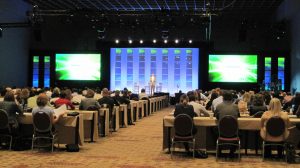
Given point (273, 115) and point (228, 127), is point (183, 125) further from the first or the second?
point (273, 115)

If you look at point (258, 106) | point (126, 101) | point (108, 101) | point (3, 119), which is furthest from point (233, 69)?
point (3, 119)

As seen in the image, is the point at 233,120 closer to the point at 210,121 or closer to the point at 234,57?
the point at 210,121

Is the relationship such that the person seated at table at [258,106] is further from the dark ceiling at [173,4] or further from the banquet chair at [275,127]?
the dark ceiling at [173,4]

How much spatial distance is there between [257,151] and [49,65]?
82.5 feet

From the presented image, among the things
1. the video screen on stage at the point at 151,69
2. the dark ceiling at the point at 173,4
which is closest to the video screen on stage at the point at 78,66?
the video screen on stage at the point at 151,69

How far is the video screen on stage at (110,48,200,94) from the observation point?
106 feet

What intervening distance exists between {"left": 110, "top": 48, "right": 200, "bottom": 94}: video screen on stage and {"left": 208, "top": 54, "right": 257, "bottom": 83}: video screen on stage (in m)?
1.73

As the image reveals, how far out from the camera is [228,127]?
875 centimetres

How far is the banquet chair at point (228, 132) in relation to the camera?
871 cm

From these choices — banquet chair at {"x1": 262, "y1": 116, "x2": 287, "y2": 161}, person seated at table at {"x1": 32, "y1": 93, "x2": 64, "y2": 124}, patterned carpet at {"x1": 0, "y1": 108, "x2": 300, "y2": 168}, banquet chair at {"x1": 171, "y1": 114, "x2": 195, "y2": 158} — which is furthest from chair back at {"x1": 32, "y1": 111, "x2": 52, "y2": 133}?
banquet chair at {"x1": 262, "y1": 116, "x2": 287, "y2": 161}

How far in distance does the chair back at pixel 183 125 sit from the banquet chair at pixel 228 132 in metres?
0.57

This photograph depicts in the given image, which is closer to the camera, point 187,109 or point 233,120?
point 233,120

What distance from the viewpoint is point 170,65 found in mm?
32812

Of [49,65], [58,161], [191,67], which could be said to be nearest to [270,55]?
[191,67]
